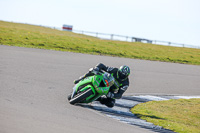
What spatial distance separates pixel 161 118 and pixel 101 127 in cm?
282

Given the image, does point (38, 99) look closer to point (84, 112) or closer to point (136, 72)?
point (84, 112)

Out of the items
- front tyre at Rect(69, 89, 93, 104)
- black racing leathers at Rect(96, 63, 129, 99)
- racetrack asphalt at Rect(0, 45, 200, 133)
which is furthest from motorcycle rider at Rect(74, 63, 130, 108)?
racetrack asphalt at Rect(0, 45, 200, 133)

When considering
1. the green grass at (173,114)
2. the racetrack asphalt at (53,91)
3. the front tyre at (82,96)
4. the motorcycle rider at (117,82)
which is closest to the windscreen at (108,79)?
the motorcycle rider at (117,82)

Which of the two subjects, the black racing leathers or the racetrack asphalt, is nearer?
the racetrack asphalt

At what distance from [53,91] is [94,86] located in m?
1.92

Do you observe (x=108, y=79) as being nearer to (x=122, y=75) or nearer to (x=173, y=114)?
(x=122, y=75)

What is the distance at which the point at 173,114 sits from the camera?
10094mm

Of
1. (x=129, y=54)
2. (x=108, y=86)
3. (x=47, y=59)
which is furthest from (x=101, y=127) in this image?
(x=129, y=54)

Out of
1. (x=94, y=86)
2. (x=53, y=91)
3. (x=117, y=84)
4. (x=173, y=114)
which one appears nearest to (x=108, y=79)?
(x=94, y=86)

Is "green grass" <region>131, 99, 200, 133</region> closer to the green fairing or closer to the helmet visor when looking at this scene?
the helmet visor

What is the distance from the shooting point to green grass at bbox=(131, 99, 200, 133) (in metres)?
8.62

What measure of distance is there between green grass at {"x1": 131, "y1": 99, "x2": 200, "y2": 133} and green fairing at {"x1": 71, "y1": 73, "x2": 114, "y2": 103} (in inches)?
48.3

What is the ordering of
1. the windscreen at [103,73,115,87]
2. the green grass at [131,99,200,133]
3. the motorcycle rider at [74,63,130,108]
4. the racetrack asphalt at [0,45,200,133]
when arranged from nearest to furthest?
1. the racetrack asphalt at [0,45,200,133]
2. the green grass at [131,99,200,133]
3. the windscreen at [103,73,115,87]
4. the motorcycle rider at [74,63,130,108]

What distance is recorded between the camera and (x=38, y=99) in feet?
28.2
